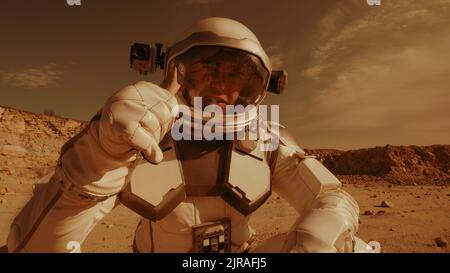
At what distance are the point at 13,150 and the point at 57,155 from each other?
1568 mm

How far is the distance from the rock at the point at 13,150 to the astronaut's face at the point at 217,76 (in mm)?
11698

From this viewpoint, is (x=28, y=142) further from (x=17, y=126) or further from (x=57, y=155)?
(x=57, y=155)

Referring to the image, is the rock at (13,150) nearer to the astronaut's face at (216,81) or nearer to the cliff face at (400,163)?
the astronaut's face at (216,81)

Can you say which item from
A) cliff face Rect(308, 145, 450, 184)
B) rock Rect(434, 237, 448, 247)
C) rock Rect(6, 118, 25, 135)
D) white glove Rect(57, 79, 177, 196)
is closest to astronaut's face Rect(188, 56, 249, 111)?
white glove Rect(57, 79, 177, 196)

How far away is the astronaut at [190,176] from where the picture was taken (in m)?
1.25

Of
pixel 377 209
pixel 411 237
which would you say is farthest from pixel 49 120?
pixel 411 237

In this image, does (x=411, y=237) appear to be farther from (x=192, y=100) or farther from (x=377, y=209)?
(x=192, y=100)

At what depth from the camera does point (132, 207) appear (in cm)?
167

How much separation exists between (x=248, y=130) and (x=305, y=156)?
382mm

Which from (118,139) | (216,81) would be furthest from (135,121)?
(216,81)

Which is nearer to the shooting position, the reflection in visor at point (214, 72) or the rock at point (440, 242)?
the reflection in visor at point (214, 72)

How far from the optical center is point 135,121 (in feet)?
3.78

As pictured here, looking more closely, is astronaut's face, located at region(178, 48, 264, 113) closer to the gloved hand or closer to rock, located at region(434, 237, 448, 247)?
the gloved hand

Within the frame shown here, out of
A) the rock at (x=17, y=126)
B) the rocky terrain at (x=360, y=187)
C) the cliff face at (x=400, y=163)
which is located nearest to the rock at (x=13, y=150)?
the rocky terrain at (x=360, y=187)
